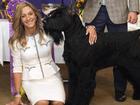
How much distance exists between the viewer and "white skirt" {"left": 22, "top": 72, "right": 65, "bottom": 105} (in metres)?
2.05

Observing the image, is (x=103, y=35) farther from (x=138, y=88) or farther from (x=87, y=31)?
(x=138, y=88)

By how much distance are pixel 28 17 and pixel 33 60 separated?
0.28 meters

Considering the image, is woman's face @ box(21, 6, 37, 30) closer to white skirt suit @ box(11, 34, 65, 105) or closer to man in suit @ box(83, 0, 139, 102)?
white skirt suit @ box(11, 34, 65, 105)

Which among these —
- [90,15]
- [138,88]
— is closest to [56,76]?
[90,15]

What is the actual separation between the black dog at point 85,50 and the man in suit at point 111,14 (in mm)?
139

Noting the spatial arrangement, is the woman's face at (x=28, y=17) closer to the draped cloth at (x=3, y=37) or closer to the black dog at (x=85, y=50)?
the black dog at (x=85, y=50)

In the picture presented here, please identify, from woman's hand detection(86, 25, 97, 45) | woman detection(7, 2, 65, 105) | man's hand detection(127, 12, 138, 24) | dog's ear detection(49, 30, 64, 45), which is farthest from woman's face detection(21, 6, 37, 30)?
man's hand detection(127, 12, 138, 24)

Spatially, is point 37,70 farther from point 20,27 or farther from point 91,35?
point 91,35

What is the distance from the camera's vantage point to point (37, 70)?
2.07 meters

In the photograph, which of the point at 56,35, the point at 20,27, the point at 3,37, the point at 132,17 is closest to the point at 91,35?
the point at 56,35

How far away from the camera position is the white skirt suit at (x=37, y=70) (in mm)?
2051

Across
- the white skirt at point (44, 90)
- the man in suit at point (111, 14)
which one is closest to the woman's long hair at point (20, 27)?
the white skirt at point (44, 90)

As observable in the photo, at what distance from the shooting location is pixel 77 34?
2.06 meters

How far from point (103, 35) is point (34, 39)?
45 centimetres
